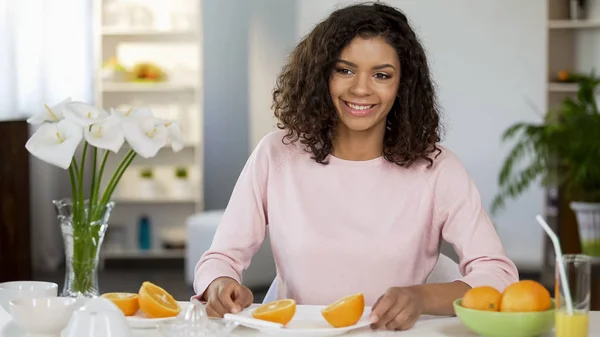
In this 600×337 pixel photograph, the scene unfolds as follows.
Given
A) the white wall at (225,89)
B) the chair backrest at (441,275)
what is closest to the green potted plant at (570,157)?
the white wall at (225,89)

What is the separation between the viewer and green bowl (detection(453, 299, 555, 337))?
61.0 inches

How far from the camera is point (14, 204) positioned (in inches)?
220

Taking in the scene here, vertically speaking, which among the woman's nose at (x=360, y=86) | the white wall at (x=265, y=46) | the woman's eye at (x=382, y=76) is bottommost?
the woman's nose at (x=360, y=86)

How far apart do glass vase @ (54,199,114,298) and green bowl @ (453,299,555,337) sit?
66 centimetres

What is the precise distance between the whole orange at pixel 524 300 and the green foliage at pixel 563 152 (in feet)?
12.8

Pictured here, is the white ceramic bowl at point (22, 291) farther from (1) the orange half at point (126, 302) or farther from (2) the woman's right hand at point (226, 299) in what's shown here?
(2) the woman's right hand at point (226, 299)

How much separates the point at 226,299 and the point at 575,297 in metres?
0.61

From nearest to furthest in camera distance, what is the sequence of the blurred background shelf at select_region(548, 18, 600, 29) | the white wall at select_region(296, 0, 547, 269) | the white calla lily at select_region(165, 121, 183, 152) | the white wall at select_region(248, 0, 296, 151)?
the white calla lily at select_region(165, 121, 183, 152)
the blurred background shelf at select_region(548, 18, 600, 29)
the white wall at select_region(296, 0, 547, 269)
the white wall at select_region(248, 0, 296, 151)

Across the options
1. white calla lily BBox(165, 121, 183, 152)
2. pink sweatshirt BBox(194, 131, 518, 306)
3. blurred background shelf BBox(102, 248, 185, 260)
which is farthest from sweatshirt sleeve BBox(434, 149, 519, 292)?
blurred background shelf BBox(102, 248, 185, 260)

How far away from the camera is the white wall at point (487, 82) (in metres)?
6.04

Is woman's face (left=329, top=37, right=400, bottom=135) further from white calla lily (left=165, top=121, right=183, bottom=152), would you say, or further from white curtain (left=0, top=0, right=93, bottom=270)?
white curtain (left=0, top=0, right=93, bottom=270)

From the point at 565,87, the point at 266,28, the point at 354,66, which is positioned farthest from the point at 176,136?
the point at 266,28

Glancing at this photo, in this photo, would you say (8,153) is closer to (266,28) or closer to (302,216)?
(266,28)

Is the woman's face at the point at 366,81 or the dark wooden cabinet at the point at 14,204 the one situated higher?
the woman's face at the point at 366,81
